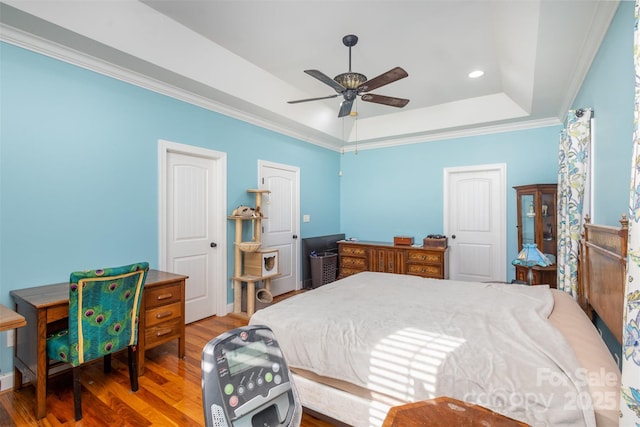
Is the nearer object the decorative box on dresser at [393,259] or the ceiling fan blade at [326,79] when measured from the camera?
the ceiling fan blade at [326,79]

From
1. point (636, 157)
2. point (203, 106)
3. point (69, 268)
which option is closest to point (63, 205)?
point (69, 268)

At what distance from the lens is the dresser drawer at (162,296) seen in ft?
8.15

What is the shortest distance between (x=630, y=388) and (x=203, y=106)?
392 cm

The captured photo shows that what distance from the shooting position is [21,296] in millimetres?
2117

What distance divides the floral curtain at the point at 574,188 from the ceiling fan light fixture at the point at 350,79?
71.7 inches

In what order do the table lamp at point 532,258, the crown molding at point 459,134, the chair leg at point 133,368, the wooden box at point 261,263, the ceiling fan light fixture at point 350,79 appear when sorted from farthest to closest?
the crown molding at point 459,134, the wooden box at point 261,263, the table lamp at point 532,258, the ceiling fan light fixture at point 350,79, the chair leg at point 133,368

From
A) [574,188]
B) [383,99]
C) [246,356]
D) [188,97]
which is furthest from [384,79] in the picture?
[246,356]

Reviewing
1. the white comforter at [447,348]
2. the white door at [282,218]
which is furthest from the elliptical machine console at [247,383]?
the white door at [282,218]

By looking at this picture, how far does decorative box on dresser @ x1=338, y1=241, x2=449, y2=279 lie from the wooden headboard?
6.93ft

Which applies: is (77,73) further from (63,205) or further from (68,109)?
(63,205)

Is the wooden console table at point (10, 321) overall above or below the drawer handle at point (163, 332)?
above

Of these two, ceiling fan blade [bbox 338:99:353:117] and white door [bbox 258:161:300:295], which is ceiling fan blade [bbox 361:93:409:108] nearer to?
ceiling fan blade [bbox 338:99:353:117]

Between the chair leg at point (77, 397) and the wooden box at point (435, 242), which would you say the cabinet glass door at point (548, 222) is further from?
the chair leg at point (77, 397)

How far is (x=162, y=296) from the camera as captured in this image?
2566 mm
